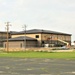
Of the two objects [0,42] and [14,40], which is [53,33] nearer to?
[14,40]

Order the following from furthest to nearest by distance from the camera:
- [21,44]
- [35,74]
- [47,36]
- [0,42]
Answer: [0,42] < [47,36] < [21,44] < [35,74]

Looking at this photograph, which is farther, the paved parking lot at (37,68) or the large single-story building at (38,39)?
A: the large single-story building at (38,39)

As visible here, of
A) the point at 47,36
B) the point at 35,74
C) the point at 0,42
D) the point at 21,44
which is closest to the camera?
the point at 35,74

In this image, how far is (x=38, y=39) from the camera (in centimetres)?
12019

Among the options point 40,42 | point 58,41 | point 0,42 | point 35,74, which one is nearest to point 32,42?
point 40,42

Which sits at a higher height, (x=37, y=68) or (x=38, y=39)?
(x=38, y=39)

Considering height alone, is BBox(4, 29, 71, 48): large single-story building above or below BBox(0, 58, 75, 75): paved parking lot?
above

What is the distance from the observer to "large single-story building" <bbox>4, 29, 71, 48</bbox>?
116 m

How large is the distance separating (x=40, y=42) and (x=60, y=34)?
48.0 feet

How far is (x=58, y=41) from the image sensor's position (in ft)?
404

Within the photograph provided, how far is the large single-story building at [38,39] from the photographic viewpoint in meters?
116

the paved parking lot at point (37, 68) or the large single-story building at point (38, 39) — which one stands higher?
the large single-story building at point (38, 39)

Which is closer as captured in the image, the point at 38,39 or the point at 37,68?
the point at 37,68

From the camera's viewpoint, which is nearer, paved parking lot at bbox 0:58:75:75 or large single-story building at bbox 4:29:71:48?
paved parking lot at bbox 0:58:75:75
